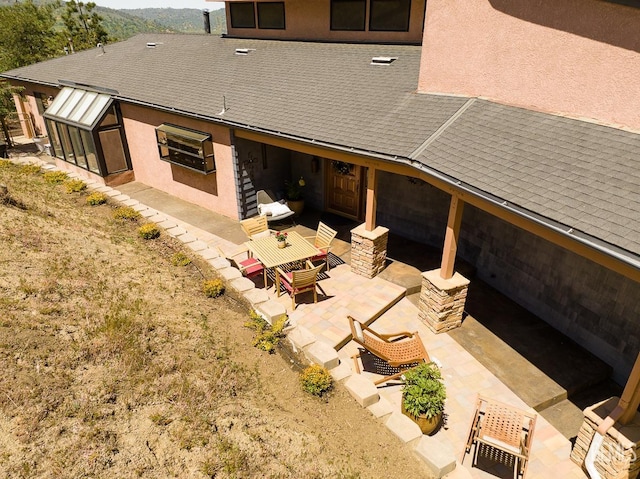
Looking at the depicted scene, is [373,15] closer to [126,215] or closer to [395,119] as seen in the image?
[395,119]

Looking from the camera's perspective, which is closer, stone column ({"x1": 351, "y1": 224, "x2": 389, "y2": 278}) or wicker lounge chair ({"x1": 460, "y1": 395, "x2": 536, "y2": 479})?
wicker lounge chair ({"x1": 460, "y1": 395, "x2": 536, "y2": 479})

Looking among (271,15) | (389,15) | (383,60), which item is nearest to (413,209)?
(383,60)

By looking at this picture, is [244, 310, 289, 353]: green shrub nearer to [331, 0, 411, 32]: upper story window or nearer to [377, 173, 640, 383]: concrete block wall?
[377, 173, 640, 383]: concrete block wall

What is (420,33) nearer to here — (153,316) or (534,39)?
(534,39)

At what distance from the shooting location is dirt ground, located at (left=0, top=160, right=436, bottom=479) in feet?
15.8

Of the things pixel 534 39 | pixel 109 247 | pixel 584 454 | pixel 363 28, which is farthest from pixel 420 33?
pixel 584 454

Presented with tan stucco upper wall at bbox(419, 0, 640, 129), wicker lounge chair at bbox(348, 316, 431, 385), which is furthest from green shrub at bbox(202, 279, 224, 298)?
tan stucco upper wall at bbox(419, 0, 640, 129)

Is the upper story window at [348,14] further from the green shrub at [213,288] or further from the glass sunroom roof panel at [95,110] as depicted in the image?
the green shrub at [213,288]

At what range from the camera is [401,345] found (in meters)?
7.70

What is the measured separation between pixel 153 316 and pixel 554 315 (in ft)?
27.1

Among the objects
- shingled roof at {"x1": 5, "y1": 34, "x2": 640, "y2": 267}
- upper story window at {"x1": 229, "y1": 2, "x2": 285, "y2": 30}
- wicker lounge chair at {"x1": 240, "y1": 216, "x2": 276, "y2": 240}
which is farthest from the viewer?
upper story window at {"x1": 229, "y1": 2, "x2": 285, "y2": 30}

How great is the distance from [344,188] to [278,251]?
15.1 feet

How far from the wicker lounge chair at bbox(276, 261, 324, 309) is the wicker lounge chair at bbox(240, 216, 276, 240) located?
2.28m

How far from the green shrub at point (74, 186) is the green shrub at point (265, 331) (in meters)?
9.00
